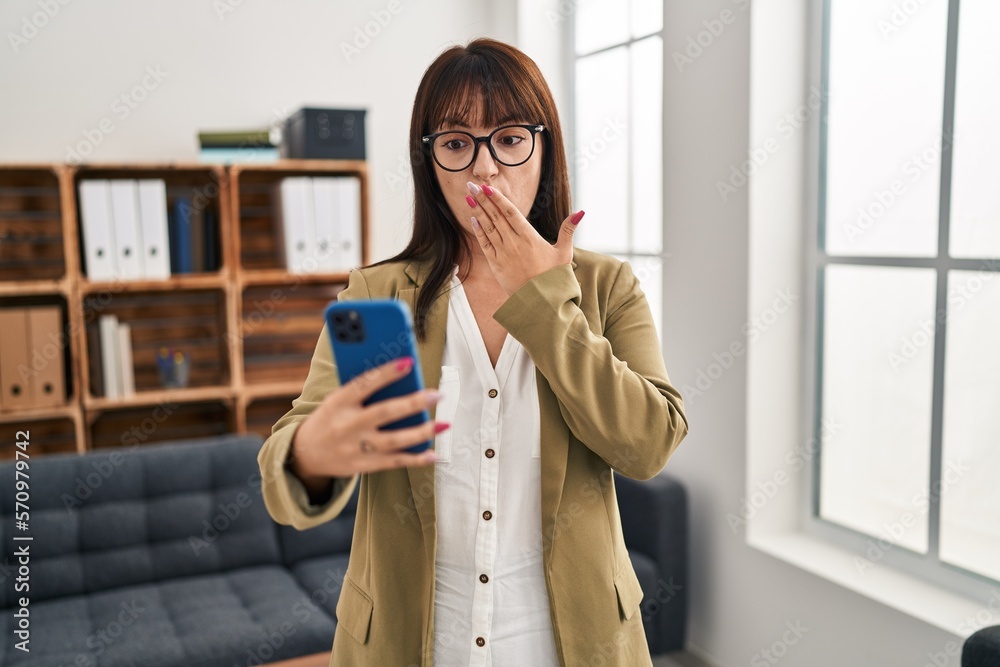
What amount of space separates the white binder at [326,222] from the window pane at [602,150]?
3.21 ft

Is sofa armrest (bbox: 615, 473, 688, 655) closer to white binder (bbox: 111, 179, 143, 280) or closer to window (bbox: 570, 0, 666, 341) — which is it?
window (bbox: 570, 0, 666, 341)

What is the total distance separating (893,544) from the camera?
221 centimetres

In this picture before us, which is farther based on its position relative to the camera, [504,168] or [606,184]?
[606,184]

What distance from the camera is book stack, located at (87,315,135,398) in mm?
3164

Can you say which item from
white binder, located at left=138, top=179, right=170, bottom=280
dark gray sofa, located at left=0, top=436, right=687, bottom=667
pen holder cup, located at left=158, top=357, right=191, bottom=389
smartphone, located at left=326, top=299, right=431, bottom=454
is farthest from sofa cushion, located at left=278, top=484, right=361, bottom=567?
smartphone, located at left=326, top=299, right=431, bottom=454

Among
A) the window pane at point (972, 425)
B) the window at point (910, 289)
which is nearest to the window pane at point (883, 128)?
Result: the window at point (910, 289)

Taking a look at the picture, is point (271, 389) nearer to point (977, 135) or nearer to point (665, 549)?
point (665, 549)

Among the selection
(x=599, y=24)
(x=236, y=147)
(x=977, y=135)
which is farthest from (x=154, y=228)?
(x=977, y=135)

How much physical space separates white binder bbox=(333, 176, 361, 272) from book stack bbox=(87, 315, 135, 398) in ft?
2.67

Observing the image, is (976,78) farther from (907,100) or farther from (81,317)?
(81,317)

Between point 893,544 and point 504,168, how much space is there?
1.65m

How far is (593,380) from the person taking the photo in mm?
1008

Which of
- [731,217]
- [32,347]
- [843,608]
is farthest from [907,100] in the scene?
[32,347]

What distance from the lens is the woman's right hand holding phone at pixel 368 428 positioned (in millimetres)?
753
